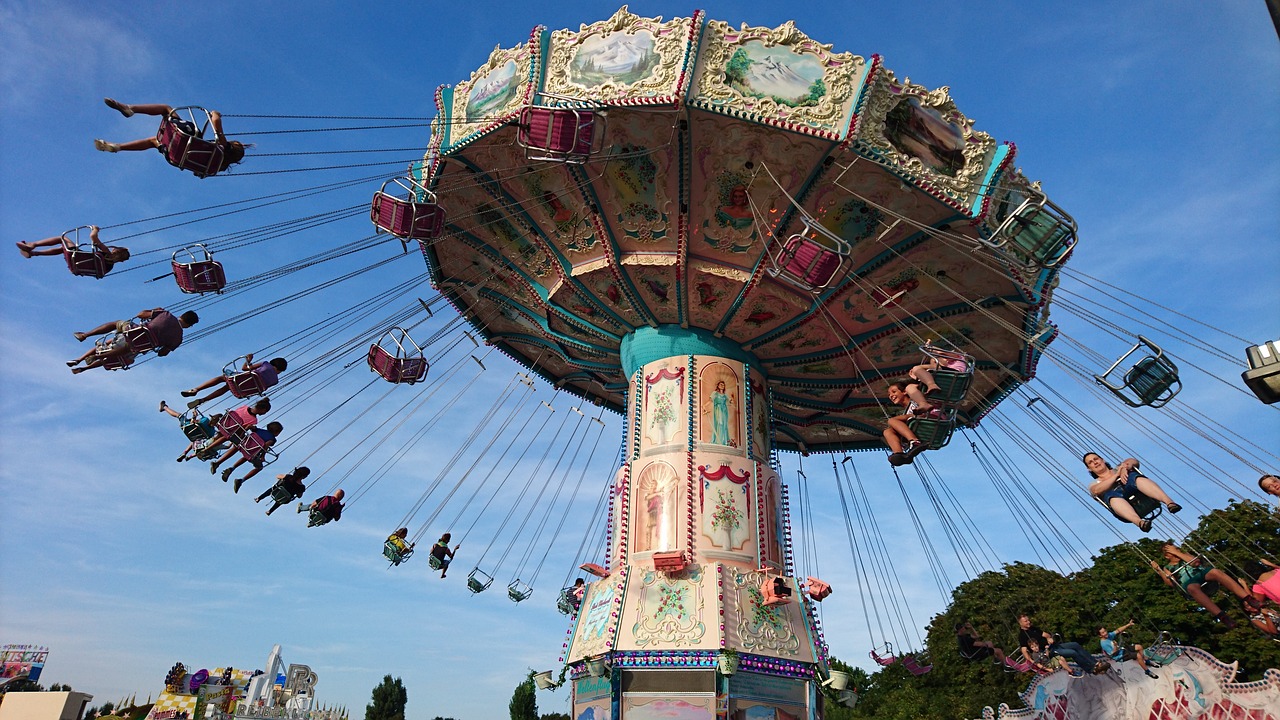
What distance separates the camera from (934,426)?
11.9 metres

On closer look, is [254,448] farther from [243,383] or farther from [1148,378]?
[1148,378]

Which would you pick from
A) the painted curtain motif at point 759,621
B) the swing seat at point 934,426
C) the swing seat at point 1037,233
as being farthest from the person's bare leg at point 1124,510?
the painted curtain motif at point 759,621

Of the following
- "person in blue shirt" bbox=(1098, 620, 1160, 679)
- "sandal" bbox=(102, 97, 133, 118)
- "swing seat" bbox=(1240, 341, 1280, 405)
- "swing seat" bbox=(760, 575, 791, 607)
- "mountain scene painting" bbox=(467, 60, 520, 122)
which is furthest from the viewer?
"person in blue shirt" bbox=(1098, 620, 1160, 679)

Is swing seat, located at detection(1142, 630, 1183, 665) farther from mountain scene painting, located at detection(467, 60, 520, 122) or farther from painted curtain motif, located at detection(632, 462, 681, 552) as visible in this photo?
mountain scene painting, located at detection(467, 60, 520, 122)

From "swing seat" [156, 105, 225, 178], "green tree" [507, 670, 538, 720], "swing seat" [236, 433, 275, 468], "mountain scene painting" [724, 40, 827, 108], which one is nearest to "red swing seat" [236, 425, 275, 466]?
"swing seat" [236, 433, 275, 468]

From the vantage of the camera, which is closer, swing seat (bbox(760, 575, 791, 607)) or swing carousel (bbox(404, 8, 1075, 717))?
swing carousel (bbox(404, 8, 1075, 717))

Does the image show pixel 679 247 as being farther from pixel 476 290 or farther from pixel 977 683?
pixel 977 683

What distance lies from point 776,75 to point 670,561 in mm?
6949

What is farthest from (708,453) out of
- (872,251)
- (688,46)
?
(688,46)

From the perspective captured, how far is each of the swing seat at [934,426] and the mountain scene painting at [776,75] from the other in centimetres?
451

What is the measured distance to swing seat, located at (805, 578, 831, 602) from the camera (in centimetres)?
1341

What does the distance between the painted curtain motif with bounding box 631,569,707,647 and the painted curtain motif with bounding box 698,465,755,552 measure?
73 centimetres

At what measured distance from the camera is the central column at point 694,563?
39.4ft

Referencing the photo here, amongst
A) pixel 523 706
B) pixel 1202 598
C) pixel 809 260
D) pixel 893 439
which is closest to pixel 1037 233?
pixel 809 260
